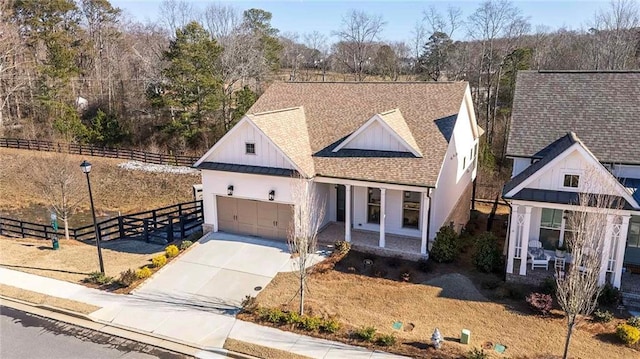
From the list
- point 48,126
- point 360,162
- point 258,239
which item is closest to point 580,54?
point 360,162

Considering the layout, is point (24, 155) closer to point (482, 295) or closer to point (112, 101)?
point (112, 101)

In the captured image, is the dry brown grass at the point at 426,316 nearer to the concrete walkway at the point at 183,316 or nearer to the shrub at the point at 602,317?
the shrub at the point at 602,317

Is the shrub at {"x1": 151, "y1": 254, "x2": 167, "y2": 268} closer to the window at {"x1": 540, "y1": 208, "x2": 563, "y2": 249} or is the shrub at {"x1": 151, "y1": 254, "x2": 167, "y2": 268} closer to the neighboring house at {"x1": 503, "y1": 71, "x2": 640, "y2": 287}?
the neighboring house at {"x1": 503, "y1": 71, "x2": 640, "y2": 287}

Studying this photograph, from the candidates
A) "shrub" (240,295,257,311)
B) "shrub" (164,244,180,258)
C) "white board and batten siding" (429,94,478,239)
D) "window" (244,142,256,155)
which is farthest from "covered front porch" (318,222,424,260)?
"shrub" (164,244,180,258)

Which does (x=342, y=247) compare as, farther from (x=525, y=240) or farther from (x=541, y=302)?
(x=541, y=302)

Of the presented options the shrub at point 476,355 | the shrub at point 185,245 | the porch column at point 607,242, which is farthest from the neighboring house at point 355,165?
the shrub at point 476,355
